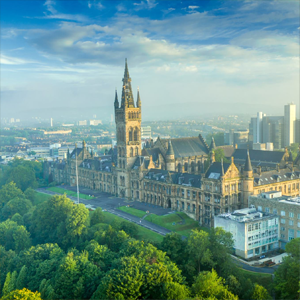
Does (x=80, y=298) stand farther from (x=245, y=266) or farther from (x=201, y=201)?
(x=201, y=201)

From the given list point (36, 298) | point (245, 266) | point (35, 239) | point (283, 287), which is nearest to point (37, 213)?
point (35, 239)

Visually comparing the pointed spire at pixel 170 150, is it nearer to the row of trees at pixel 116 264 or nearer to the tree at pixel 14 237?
the row of trees at pixel 116 264

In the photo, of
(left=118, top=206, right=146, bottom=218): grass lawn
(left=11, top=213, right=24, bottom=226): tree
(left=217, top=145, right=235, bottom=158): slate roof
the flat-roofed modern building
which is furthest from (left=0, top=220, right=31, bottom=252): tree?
(left=217, top=145, right=235, bottom=158): slate roof

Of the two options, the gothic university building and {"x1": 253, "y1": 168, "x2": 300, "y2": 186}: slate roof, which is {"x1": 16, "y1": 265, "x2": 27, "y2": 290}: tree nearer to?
the gothic university building

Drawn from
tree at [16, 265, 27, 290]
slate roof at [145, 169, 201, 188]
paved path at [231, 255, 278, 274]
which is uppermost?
slate roof at [145, 169, 201, 188]

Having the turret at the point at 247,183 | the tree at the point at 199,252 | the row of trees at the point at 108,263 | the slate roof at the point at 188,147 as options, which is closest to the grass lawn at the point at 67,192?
the row of trees at the point at 108,263

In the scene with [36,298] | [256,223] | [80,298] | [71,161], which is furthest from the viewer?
[71,161]
